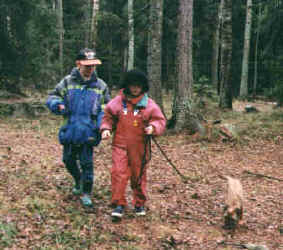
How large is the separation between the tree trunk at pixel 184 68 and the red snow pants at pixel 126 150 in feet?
21.5

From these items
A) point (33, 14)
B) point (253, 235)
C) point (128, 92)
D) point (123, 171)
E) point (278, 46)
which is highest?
point (33, 14)

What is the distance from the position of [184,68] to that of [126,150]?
6.77 meters

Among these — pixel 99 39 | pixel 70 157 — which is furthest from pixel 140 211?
pixel 99 39

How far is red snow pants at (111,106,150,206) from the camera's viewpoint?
5758 mm

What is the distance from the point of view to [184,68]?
12.1 metres

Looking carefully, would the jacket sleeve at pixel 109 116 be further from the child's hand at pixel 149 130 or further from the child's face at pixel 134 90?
the child's hand at pixel 149 130

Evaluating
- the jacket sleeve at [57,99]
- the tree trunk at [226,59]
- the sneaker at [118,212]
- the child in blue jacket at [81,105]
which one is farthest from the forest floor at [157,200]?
the tree trunk at [226,59]

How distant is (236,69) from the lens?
123 ft

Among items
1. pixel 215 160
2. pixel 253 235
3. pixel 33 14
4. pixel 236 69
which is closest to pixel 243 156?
pixel 215 160

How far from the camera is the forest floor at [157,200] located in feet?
17.4

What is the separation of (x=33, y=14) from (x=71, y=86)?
12560mm

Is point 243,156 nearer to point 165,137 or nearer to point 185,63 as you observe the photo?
point 165,137

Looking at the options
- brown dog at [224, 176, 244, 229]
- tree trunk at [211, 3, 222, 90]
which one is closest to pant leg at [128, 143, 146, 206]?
brown dog at [224, 176, 244, 229]

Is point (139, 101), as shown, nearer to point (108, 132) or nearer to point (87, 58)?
point (108, 132)
